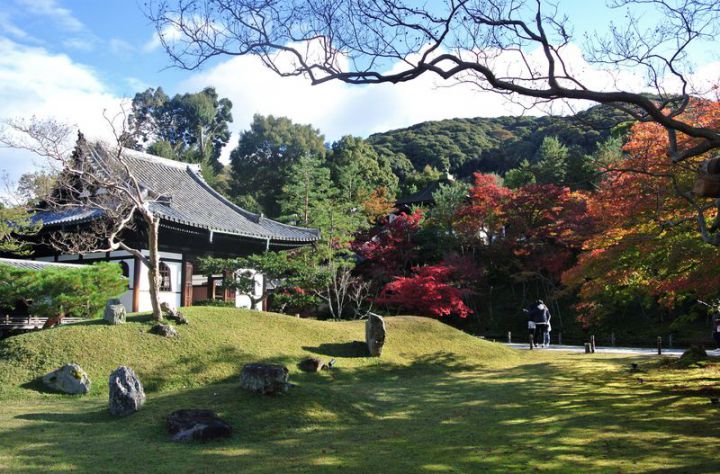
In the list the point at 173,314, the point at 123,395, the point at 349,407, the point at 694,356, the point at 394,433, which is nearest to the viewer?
the point at 394,433

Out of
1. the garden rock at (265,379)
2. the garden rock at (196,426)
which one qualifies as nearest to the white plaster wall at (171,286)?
the garden rock at (265,379)

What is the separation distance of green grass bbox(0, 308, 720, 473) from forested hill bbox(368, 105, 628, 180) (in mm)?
24490

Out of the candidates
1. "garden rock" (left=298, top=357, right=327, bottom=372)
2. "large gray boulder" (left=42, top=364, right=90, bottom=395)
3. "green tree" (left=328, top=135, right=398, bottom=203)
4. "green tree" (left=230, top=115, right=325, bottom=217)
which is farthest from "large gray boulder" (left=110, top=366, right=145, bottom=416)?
Result: "green tree" (left=230, top=115, right=325, bottom=217)

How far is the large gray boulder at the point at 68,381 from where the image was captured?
1017cm

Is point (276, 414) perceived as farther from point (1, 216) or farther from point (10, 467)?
point (1, 216)

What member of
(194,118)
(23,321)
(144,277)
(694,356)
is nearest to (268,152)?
(194,118)

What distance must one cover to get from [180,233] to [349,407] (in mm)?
11686

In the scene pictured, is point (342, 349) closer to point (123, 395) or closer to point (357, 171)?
point (123, 395)

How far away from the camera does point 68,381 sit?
10.2 m

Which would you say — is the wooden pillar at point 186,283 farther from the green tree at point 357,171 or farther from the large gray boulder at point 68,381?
the green tree at point 357,171

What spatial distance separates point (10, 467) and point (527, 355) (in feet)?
45.7

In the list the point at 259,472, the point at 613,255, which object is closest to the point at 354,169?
the point at 613,255

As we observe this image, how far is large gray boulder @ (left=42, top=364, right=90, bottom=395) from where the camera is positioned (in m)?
10.2

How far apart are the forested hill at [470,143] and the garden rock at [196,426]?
31.4 meters
